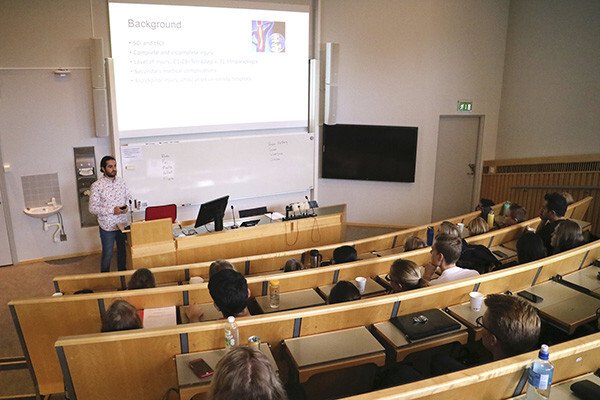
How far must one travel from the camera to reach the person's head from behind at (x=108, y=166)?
5.45 meters

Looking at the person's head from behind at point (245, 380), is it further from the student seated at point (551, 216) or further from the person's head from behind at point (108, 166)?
the person's head from behind at point (108, 166)

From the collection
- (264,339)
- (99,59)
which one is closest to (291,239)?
(264,339)

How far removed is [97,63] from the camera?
6035mm

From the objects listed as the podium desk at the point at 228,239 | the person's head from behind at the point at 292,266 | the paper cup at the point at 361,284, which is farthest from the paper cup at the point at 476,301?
the podium desk at the point at 228,239

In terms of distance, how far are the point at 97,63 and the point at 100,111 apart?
607mm

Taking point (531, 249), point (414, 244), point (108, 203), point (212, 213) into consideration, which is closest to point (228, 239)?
point (212, 213)

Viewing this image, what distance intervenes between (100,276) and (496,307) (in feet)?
10.1

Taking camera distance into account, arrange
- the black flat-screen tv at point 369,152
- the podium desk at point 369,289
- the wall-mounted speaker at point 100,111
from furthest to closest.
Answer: the black flat-screen tv at point 369,152 → the wall-mounted speaker at point 100,111 → the podium desk at point 369,289

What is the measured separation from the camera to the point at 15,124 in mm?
6082

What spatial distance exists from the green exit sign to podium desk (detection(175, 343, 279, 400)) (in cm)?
650

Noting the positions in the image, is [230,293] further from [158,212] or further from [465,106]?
[465,106]

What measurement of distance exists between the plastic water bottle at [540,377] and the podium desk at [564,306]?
1.14 meters

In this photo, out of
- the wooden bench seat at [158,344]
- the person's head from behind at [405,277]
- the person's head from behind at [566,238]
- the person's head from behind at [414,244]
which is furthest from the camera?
the person's head from behind at [414,244]

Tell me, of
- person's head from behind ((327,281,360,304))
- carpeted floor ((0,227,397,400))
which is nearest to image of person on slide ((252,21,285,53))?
carpeted floor ((0,227,397,400))
